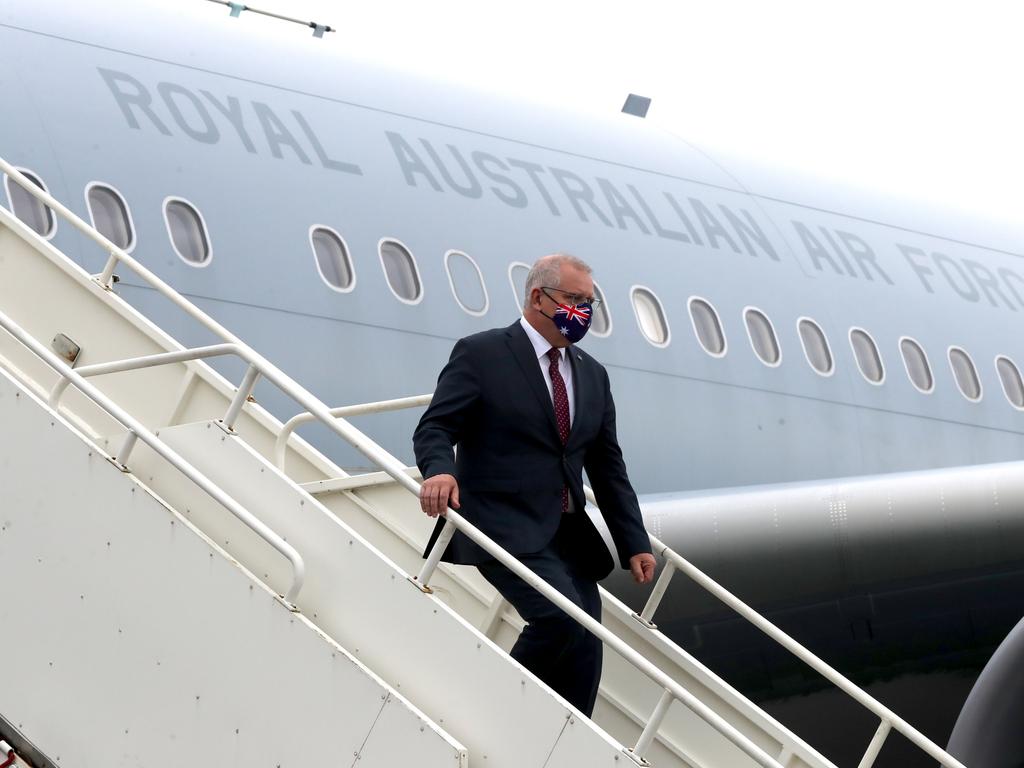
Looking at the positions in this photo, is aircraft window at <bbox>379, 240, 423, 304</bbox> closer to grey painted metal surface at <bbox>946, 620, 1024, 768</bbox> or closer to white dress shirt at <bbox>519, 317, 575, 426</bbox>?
grey painted metal surface at <bbox>946, 620, 1024, 768</bbox>

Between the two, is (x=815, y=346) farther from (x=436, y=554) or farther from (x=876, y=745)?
(x=436, y=554)

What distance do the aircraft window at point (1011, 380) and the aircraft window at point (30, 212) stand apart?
7.02m

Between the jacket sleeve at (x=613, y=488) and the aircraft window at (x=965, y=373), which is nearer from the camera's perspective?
the jacket sleeve at (x=613, y=488)

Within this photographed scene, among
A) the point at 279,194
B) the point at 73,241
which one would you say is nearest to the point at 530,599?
the point at 73,241

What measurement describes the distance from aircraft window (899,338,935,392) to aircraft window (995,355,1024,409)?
0.86 m

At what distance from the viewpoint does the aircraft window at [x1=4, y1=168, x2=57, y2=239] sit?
7516 millimetres

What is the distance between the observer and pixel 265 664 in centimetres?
424

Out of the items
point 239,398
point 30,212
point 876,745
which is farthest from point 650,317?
point 239,398

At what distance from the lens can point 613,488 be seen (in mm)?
4828

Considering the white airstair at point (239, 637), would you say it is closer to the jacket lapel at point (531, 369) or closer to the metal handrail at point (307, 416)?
the metal handrail at point (307, 416)

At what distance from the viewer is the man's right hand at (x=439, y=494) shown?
13.8ft

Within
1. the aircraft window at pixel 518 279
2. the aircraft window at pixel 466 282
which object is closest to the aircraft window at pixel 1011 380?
the aircraft window at pixel 518 279

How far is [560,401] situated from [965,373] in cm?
757

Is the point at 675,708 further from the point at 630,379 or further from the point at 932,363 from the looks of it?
the point at 932,363
